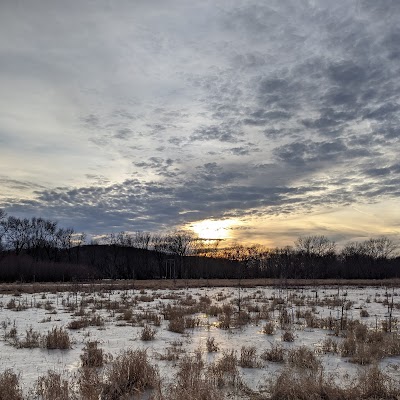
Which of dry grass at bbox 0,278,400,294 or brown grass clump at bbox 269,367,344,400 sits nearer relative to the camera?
brown grass clump at bbox 269,367,344,400

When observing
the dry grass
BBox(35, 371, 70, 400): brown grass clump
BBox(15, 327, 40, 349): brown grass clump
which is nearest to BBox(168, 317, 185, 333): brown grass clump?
BBox(15, 327, 40, 349): brown grass clump

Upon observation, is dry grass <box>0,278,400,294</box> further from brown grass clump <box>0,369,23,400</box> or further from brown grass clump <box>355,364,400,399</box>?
brown grass clump <box>0,369,23,400</box>

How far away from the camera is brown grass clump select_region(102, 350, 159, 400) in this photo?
5578 millimetres

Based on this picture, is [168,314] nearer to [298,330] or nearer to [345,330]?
[298,330]

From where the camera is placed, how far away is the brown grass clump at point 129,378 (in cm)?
558

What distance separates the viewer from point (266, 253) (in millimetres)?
126938

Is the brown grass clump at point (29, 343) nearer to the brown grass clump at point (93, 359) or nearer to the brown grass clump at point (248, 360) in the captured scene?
the brown grass clump at point (93, 359)

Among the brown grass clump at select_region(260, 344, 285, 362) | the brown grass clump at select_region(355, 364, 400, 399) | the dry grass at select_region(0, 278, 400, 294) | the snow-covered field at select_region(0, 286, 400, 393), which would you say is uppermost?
the brown grass clump at select_region(355, 364, 400, 399)

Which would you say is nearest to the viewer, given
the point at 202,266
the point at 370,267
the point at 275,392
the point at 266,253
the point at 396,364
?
the point at 275,392

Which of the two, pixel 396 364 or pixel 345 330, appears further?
pixel 345 330

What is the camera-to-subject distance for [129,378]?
5973mm

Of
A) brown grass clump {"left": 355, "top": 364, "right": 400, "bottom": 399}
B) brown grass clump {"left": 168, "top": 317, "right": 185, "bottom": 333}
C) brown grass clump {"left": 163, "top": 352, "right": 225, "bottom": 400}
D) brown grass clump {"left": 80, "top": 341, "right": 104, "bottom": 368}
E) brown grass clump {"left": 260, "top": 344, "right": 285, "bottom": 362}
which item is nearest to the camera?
brown grass clump {"left": 163, "top": 352, "right": 225, "bottom": 400}

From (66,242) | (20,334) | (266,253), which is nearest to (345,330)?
(20,334)

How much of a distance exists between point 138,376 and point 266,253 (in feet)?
407
